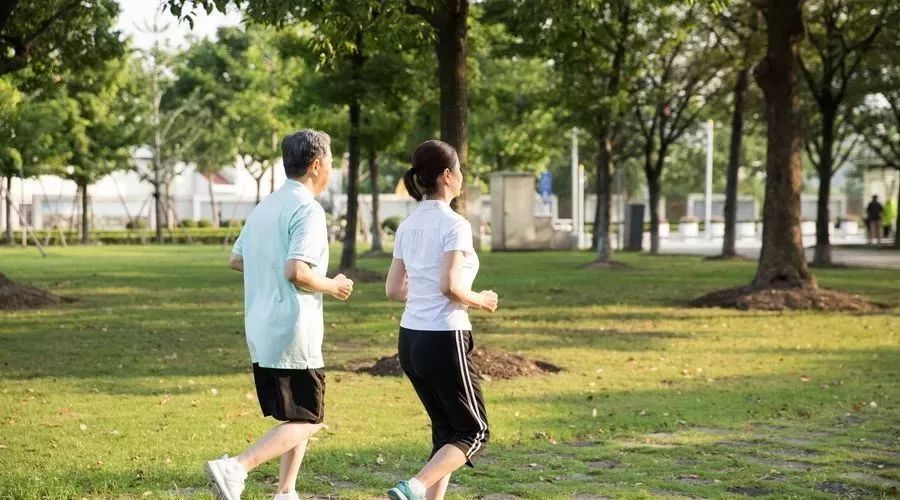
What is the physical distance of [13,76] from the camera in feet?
70.0

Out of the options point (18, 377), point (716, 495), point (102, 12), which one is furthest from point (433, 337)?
point (102, 12)

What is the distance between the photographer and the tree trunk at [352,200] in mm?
25516

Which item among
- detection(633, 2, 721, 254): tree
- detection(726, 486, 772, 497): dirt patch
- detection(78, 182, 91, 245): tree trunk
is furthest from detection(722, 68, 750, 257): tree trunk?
detection(78, 182, 91, 245): tree trunk

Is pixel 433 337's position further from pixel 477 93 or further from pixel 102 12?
pixel 477 93

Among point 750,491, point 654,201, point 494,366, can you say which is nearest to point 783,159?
point 494,366

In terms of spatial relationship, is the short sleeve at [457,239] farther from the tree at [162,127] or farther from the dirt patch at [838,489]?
the tree at [162,127]

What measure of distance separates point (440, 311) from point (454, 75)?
7.39 m

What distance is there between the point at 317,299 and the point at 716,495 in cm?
241

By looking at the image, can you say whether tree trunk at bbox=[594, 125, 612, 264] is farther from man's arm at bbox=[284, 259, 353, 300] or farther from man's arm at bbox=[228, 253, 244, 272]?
man's arm at bbox=[284, 259, 353, 300]

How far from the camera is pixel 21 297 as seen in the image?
752 inches

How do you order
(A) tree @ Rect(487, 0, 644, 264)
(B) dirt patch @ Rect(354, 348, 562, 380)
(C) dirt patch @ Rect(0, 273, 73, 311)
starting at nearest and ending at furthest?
(B) dirt patch @ Rect(354, 348, 562, 380)
(C) dirt patch @ Rect(0, 273, 73, 311)
(A) tree @ Rect(487, 0, 644, 264)

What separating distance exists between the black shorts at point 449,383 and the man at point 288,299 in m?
0.40

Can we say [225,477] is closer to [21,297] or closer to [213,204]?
[21,297]

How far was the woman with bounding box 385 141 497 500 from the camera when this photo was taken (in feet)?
18.1
